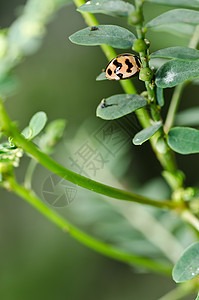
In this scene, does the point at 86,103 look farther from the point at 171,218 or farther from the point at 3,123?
the point at 3,123

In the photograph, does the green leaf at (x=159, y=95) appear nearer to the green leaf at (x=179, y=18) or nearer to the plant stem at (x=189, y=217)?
the green leaf at (x=179, y=18)

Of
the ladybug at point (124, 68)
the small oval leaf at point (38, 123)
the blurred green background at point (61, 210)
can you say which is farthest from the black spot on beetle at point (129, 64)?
the blurred green background at point (61, 210)

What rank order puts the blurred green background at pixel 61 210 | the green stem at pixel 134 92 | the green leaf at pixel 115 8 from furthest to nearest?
the blurred green background at pixel 61 210, the green stem at pixel 134 92, the green leaf at pixel 115 8

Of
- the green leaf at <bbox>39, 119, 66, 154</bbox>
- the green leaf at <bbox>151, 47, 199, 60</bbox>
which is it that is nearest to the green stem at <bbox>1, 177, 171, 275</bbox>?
the green leaf at <bbox>39, 119, 66, 154</bbox>

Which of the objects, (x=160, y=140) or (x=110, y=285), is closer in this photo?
(x=160, y=140)

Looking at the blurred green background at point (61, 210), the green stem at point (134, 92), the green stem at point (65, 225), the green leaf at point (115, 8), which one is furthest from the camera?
the blurred green background at point (61, 210)

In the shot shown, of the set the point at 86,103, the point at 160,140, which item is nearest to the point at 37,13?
the point at 160,140
